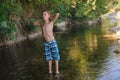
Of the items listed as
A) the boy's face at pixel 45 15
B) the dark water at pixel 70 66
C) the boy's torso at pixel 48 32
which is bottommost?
the dark water at pixel 70 66

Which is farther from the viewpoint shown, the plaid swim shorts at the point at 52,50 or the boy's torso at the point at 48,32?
the boy's torso at the point at 48,32

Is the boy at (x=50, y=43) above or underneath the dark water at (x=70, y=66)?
above

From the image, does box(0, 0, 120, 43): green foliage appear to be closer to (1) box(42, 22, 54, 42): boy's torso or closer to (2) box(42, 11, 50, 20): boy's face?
(1) box(42, 22, 54, 42): boy's torso

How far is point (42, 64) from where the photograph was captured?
14.3m

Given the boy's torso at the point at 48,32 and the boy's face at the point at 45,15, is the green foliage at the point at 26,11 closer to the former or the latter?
the boy's torso at the point at 48,32

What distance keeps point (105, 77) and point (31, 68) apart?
3.50m

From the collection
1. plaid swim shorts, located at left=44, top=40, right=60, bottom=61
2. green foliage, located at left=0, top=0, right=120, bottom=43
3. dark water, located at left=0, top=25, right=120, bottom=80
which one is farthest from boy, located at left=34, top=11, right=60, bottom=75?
green foliage, located at left=0, top=0, right=120, bottom=43

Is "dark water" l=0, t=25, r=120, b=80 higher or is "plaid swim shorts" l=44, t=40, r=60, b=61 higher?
"plaid swim shorts" l=44, t=40, r=60, b=61

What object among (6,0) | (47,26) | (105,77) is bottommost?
(105,77)

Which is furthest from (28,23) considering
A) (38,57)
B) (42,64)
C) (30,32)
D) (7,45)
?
(42,64)

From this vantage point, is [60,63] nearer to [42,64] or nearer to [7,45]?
[42,64]

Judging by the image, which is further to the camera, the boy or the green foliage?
the green foliage

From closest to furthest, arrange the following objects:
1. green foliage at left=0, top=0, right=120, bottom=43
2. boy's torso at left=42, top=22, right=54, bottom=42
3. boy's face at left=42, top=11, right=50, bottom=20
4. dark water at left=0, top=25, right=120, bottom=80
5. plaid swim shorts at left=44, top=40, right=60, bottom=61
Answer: dark water at left=0, top=25, right=120, bottom=80, boy's face at left=42, top=11, right=50, bottom=20, plaid swim shorts at left=44, top=40, right=60, bottom=61, boy's torso at left=42, top=22, right=54, bottom=42, green foliage at left=0, top=0, right=120, bottom=43

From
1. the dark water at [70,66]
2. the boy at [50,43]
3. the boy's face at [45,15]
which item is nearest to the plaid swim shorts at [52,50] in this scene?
the boy at [50,43]
